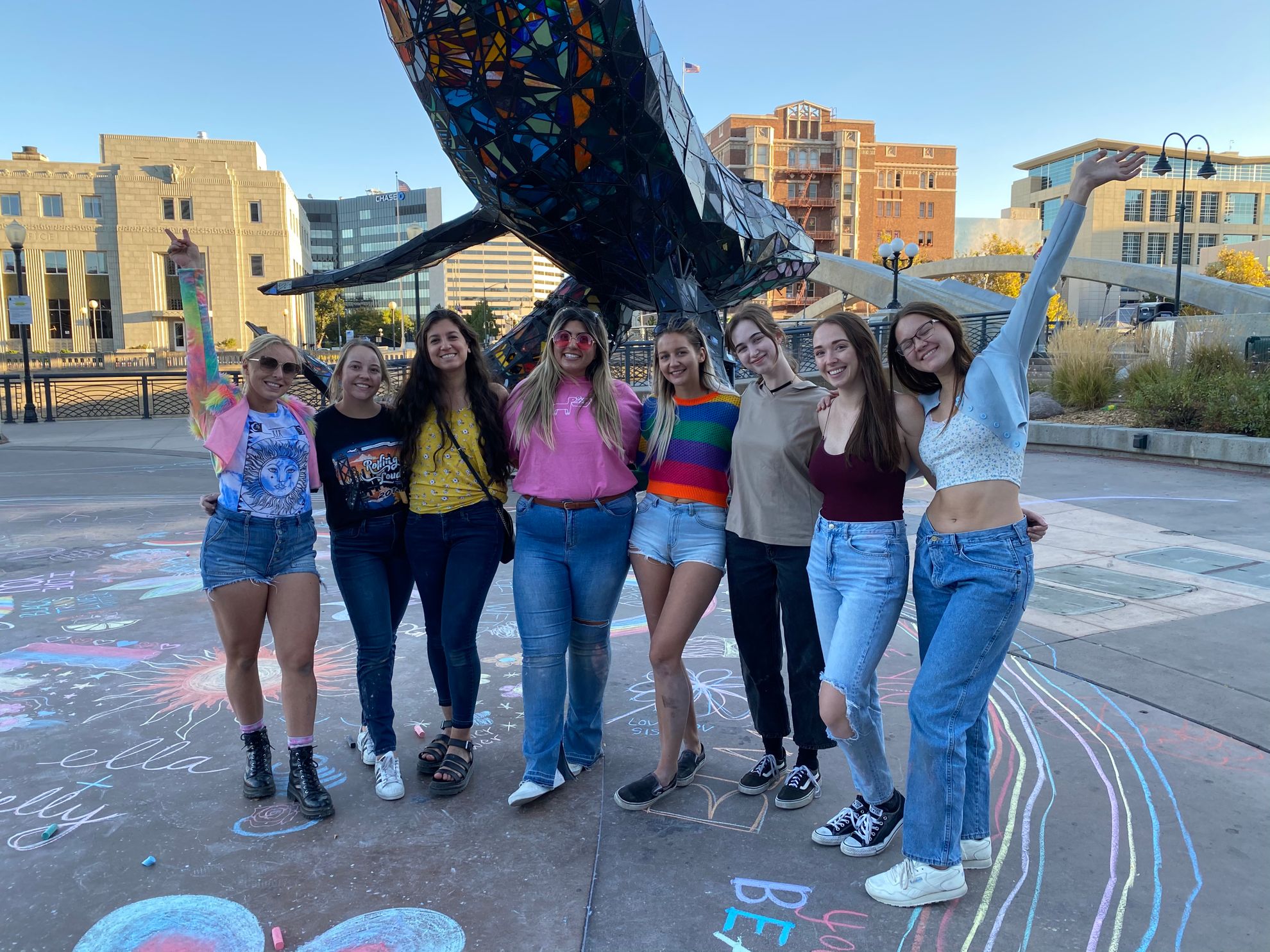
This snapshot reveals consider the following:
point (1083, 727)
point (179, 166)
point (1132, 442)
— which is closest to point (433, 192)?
point (179, 166)

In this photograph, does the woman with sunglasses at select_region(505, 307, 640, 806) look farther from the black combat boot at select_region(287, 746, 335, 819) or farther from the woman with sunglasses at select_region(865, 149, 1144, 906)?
the woman with sunglasses at select_region(865, 149, 1144, 906)

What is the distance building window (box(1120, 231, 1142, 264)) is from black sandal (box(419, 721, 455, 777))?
303 feet

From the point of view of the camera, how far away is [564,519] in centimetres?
306

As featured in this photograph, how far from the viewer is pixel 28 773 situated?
3260mm

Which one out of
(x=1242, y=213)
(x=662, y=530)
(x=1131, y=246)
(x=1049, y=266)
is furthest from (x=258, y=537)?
(x=1242, y=213)

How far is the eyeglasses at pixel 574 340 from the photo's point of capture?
10.3 feet

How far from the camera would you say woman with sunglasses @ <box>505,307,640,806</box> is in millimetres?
3074

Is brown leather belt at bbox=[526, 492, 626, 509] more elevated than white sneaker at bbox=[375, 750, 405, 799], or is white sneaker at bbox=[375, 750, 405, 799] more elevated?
brown leather belt at bbox=[526, 492, 626, 509]

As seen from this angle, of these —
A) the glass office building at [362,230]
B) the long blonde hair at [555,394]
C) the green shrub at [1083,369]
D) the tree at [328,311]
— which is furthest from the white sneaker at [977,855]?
the glass office building at [362,230]

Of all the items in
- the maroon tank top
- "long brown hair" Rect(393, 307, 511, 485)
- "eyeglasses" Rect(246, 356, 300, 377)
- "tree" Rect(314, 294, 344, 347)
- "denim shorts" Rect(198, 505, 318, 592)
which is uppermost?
"tree" Rect(314, 294, 344, 347)

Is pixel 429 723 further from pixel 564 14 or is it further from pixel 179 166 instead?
pixel 179 166

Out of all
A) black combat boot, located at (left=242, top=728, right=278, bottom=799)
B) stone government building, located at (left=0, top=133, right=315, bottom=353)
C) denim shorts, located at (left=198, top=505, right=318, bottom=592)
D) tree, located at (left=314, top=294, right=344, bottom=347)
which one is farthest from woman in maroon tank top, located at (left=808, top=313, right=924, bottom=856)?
tree, located at (left=314, top=294, right=344, bottom=347)

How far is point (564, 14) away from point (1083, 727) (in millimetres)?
4349

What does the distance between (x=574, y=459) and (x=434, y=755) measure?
132cm
